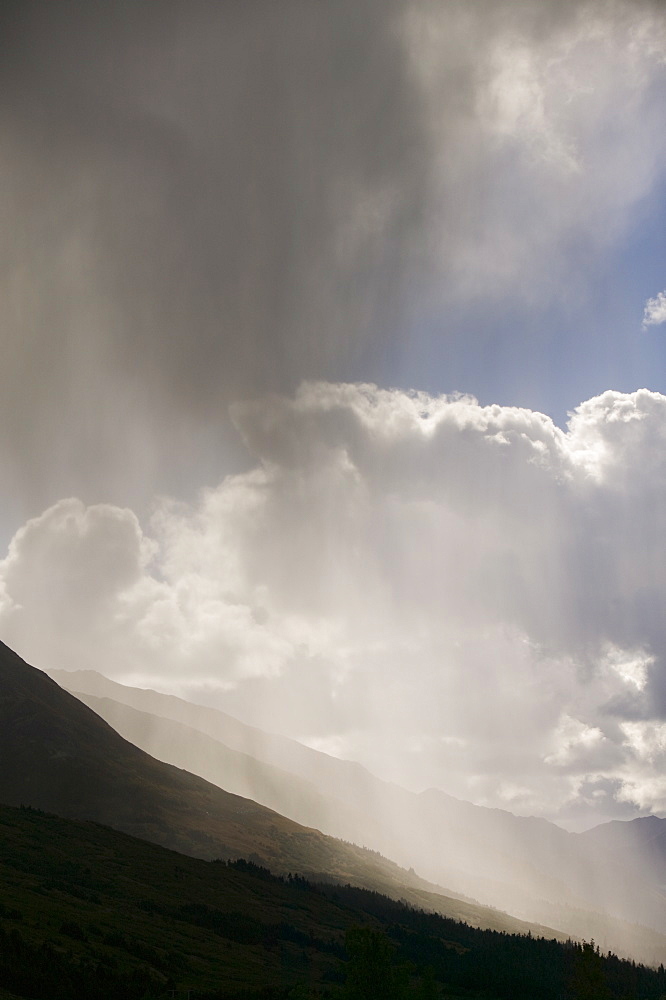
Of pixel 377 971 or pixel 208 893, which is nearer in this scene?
pixel 377 971

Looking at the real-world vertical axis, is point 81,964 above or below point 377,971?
below

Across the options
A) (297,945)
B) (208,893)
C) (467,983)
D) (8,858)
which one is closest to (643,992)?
(467,983)

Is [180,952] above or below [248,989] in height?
below

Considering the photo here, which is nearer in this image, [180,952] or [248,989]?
[248,989]

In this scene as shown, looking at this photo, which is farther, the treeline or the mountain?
the mountain

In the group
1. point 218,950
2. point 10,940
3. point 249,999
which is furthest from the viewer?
point 218,950

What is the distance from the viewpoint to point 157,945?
4668 inches

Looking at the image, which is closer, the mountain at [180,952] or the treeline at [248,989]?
the treeline at [248,989]

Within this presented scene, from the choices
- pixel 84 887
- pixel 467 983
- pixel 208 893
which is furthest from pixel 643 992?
pixel 84 887

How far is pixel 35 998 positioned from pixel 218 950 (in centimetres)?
7857

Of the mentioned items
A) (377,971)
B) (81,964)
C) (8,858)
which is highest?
(377,971)

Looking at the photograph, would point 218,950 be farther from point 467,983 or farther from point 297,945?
point 467,983

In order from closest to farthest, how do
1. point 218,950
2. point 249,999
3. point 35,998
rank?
point 35,998 < point 249,999 < point 218,950

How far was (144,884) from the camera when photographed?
186 meters
